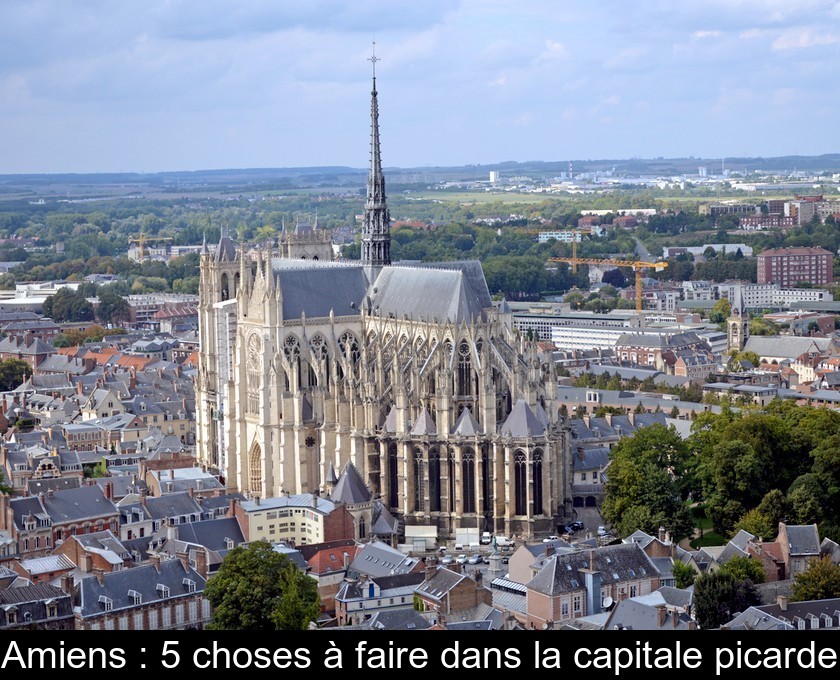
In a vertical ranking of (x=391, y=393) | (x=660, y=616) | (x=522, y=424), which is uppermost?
(x=391, y=393)

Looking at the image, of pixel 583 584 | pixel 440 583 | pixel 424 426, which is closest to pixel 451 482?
pixel 424 426

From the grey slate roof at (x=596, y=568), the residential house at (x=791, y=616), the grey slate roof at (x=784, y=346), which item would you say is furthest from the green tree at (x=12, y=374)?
the residential house at (x=791, y=616)

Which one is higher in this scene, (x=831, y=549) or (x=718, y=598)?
(x=718, y=598)

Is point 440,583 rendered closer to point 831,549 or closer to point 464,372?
point 831,549

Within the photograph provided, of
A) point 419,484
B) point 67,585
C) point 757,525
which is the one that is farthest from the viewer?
point 419,484

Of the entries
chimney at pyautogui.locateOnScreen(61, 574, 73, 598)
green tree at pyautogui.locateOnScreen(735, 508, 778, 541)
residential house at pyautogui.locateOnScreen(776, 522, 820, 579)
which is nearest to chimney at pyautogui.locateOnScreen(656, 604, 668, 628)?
residential house at pyautogui.locateOnScreen(776, 522, 820, 579)

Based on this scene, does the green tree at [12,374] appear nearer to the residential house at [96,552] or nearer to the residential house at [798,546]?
the residential house at [96,552]
